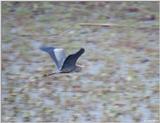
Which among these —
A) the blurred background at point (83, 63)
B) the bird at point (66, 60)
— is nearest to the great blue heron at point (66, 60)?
the bird at point (66, 60)

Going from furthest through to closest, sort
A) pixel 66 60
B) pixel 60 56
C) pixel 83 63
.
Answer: pixel 83 63
pixel 60 56
pixel 66 60

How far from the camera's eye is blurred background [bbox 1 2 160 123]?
4.81 m

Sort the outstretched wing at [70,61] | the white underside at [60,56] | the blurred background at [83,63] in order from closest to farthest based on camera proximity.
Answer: the outstretched wing at [70,61]
the white underside at [60,56]
the blurred background at [83,63]

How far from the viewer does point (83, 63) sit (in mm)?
5297

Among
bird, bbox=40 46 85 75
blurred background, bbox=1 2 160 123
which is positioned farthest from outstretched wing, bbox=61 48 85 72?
blurred background, bbox=1 2 160 123

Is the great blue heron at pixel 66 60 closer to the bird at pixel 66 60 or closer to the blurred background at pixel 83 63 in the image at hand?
the bird at pixel 66 60

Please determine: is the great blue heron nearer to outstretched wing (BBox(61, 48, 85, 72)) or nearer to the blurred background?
outstretched wing (BBox(61, 48, 85, 72))

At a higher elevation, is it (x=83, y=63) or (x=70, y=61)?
(x=70, y=61)

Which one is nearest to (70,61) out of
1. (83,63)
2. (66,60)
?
(66,60)

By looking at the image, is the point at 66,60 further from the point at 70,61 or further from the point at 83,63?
the point at 83,63

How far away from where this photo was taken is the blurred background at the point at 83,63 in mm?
4809

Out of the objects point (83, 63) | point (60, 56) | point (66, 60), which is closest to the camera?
point (66, 60)

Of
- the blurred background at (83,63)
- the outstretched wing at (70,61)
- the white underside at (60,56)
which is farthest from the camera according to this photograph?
the blurred background at (83,63)

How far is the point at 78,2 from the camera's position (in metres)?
6.39
